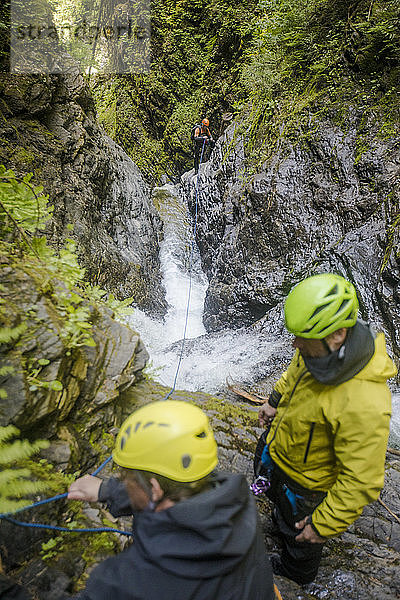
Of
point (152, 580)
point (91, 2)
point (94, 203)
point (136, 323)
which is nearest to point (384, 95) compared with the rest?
point (94, 203)

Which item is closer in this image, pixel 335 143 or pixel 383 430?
pixel 383 430

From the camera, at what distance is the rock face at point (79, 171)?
5348 mm

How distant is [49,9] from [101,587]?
28.5 feet

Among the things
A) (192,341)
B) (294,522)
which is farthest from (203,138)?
(294,522)

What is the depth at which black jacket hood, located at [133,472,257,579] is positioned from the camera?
1.01 meters

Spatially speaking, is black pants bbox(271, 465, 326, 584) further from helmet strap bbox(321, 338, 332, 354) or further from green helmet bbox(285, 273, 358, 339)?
green helmet bbox(285, 273, 358, 339)

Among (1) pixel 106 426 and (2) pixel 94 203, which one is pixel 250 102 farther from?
(1) pixel 106 426

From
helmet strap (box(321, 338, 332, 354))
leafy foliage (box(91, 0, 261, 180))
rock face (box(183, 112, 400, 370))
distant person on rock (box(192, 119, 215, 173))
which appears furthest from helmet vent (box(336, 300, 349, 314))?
leafy foliage (box(91, 0, 261, 180))

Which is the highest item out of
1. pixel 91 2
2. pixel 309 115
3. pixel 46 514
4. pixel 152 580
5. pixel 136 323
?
pixel 91 2

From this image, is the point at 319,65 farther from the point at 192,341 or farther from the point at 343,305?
the point at 343,305

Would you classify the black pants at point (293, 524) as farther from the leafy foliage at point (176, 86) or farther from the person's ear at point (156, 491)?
the leafy foliage at point (176, 86)

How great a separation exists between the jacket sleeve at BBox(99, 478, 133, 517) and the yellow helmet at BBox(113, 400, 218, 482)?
46 centimetres

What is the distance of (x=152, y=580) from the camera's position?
1.01 m

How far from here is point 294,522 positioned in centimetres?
212
